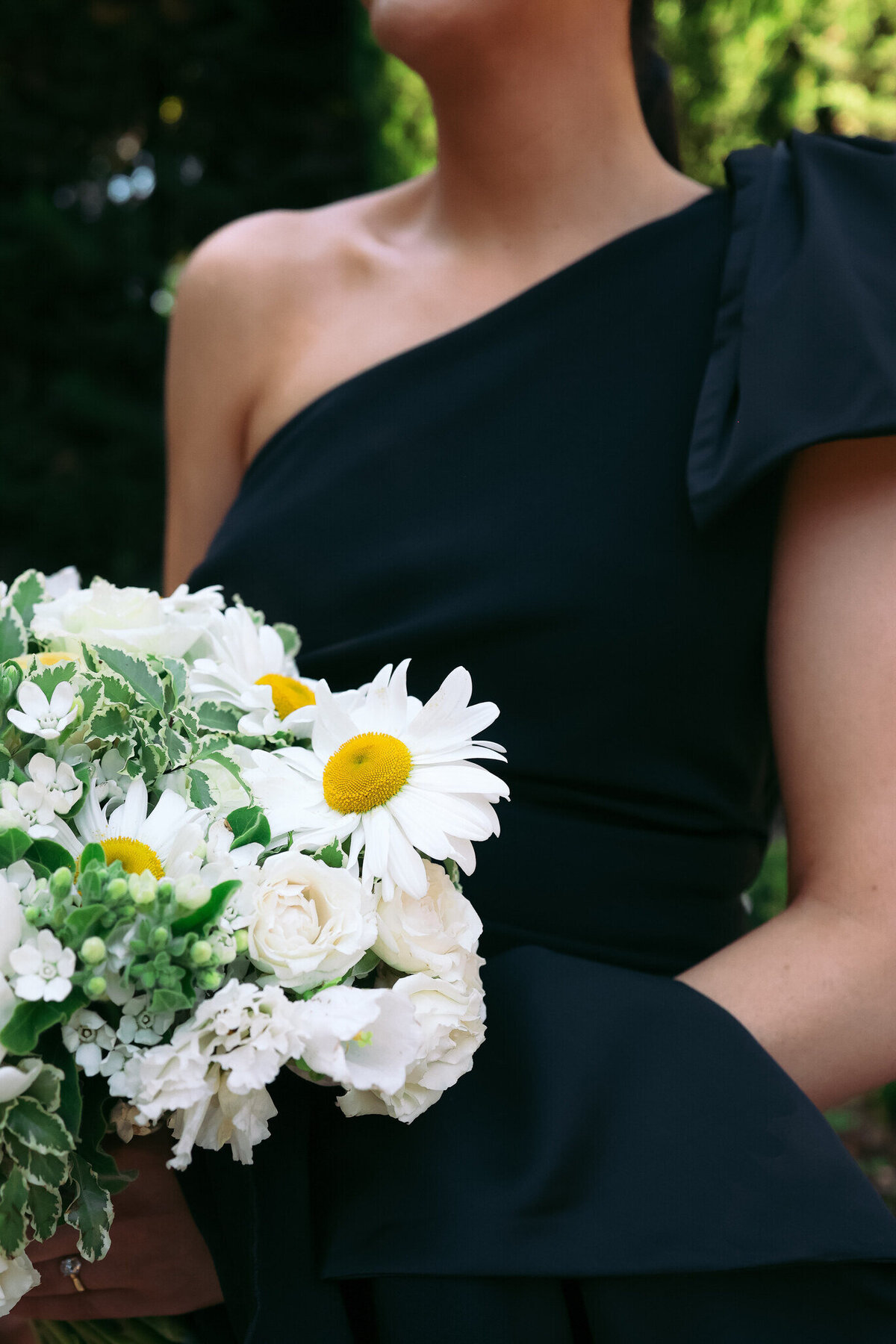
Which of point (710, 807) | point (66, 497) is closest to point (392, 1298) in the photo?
point (710, 807)

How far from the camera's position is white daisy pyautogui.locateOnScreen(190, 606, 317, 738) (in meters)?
0.89

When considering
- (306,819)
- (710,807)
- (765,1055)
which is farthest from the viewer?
(710,807)

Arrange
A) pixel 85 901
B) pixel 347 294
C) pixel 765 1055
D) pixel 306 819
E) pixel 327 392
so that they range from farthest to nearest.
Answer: pixel 347 294 → pixel 327 392 → pixel 765 1055 → pixel 306 819 → pixel 85 901

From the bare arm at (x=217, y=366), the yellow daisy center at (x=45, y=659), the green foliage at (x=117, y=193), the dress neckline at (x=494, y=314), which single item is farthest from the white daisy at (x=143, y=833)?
the green foliage at (x=117, y=193)

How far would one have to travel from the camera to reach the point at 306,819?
2.54 feet

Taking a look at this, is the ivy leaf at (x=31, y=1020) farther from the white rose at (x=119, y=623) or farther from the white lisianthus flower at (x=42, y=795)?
the white rose at (x=119, y=623)

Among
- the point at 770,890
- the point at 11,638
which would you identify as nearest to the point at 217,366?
the point at 11,638

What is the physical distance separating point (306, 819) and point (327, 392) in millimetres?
835

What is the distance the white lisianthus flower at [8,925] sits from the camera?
0.65 m

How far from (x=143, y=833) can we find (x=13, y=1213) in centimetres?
25

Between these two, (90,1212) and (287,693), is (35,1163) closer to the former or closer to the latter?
(90,1212)

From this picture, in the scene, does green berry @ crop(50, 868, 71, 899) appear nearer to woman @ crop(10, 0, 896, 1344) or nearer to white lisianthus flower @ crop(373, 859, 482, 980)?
white lisianthus flower @ crop(373, 859, 482, 980)

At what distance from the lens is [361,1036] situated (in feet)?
2.26

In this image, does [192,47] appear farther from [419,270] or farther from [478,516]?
[478,516]
